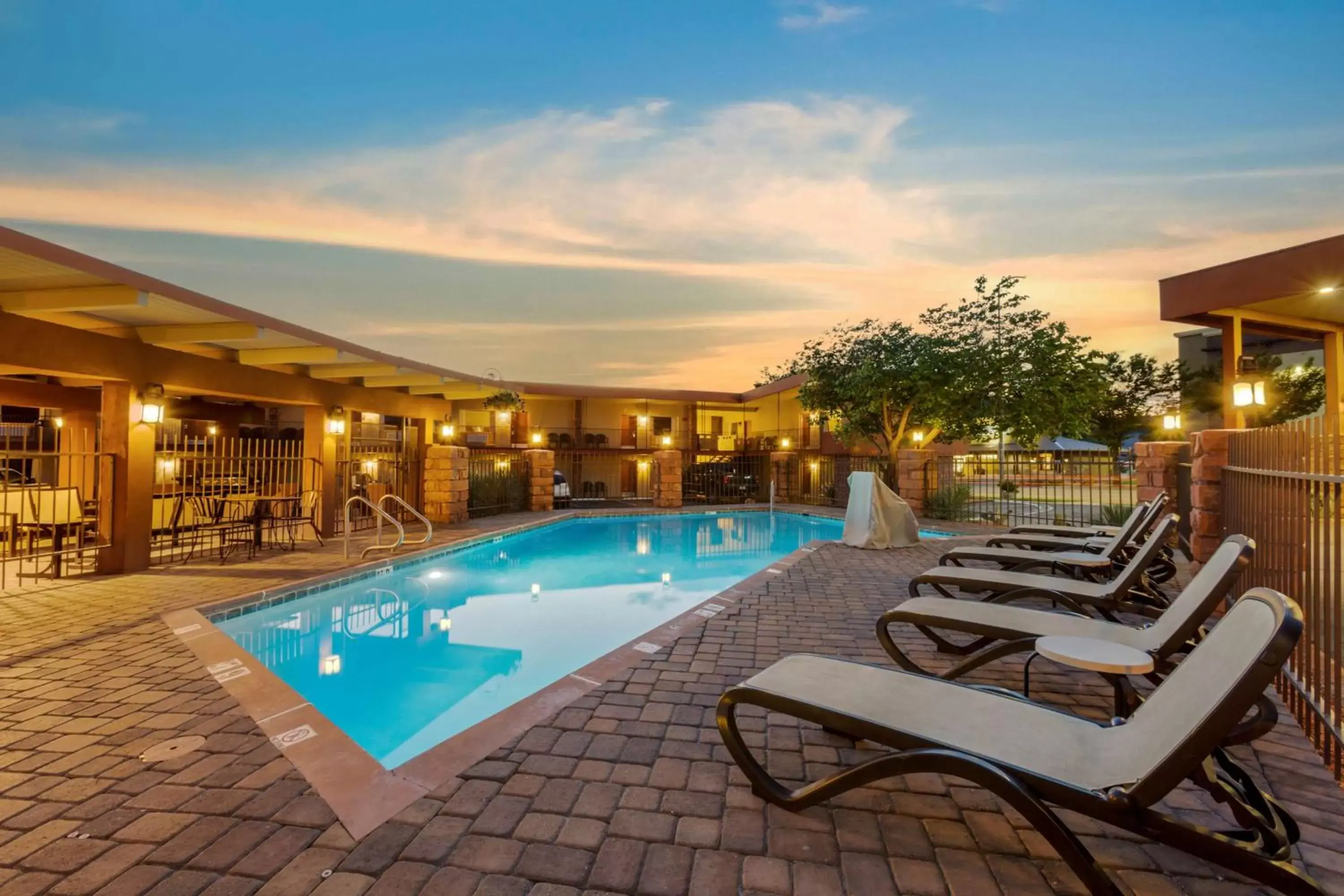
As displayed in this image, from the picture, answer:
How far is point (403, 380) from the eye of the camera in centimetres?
1147

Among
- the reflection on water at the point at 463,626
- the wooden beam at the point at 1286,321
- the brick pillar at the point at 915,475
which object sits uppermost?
the wooden beam at the point at 1286,321

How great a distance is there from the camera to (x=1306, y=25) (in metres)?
9.55

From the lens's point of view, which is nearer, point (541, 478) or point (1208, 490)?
point (1208, 490)

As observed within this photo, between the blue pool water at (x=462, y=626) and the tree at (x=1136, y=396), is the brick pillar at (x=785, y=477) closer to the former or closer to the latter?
the blue pool water at (x=462, y=626)

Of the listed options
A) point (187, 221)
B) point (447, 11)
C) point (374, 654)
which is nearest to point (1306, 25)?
point (447, 11)

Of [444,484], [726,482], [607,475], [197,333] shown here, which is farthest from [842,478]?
[197,333]

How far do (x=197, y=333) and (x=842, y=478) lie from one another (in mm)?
15042

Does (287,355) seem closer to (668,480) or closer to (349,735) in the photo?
(349,735)

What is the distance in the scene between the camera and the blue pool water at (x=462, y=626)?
426 cm

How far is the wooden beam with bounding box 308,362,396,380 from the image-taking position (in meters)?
9.64

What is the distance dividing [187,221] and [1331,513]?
15380 mm

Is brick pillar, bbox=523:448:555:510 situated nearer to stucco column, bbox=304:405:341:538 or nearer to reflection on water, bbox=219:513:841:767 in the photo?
reflection on water, bbox=219:513:841:767

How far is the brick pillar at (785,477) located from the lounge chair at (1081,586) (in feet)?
44.9

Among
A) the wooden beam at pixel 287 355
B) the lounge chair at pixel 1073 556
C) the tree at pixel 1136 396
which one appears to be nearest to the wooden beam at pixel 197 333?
the wooden beam at pixel 287 355
